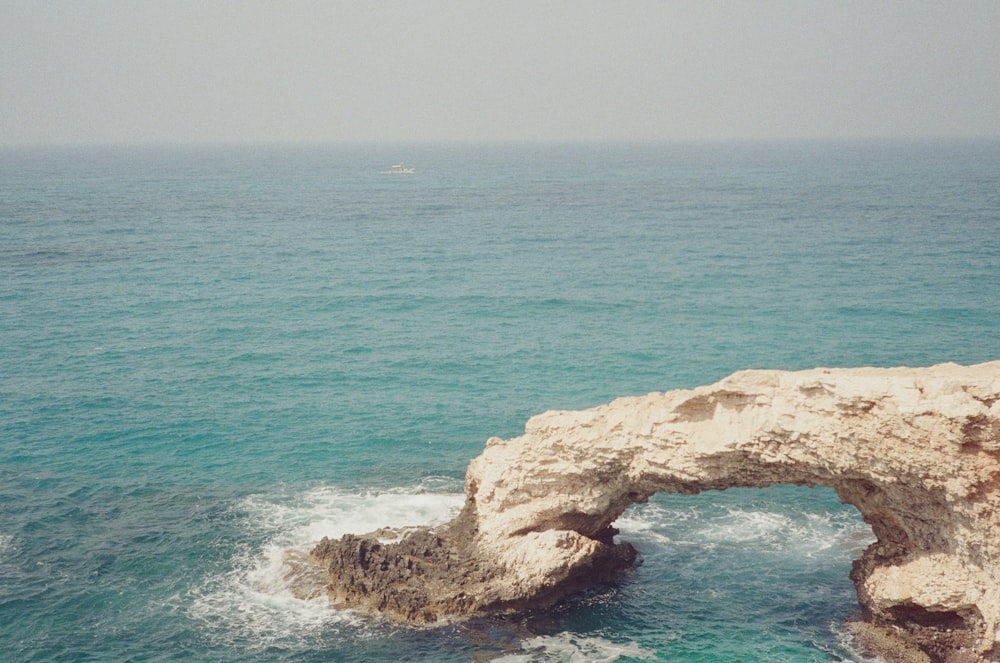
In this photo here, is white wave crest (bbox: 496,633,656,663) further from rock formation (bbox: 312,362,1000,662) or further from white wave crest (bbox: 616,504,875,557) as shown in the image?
white wave crest (bbox: 616,504,875,557)

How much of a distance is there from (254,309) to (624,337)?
27562 millimetres

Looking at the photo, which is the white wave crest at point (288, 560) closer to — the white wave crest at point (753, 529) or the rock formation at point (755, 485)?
the rock formation at point (755, 485)

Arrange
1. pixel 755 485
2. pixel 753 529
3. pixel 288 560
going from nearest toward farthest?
1. pixel 755 485
2. pixel 288 560
3. pixel 753 529

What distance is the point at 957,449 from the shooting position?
865 inches

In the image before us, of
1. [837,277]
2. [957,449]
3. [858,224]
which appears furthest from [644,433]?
[858,224]

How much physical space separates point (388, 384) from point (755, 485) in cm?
2766

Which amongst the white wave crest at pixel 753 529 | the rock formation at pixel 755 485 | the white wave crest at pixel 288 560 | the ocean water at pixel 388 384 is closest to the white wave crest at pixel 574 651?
the ocean water at pixel 388 384

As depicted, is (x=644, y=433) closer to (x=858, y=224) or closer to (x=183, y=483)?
(x=183, y=483)

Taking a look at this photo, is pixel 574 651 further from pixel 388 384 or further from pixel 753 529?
pixel 388 384

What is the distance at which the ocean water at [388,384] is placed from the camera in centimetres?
2777

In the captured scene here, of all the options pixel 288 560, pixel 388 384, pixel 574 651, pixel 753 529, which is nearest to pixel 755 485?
pixel 574 651

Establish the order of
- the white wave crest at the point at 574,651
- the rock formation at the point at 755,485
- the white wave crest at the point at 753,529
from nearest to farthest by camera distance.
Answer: the rock formation at the point at 755,485 < the white wave crest at the point at 574,651 < the white wave crest at the point at 753,529

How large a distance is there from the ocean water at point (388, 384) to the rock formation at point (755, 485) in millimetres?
1340

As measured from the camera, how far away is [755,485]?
26.2 metres
